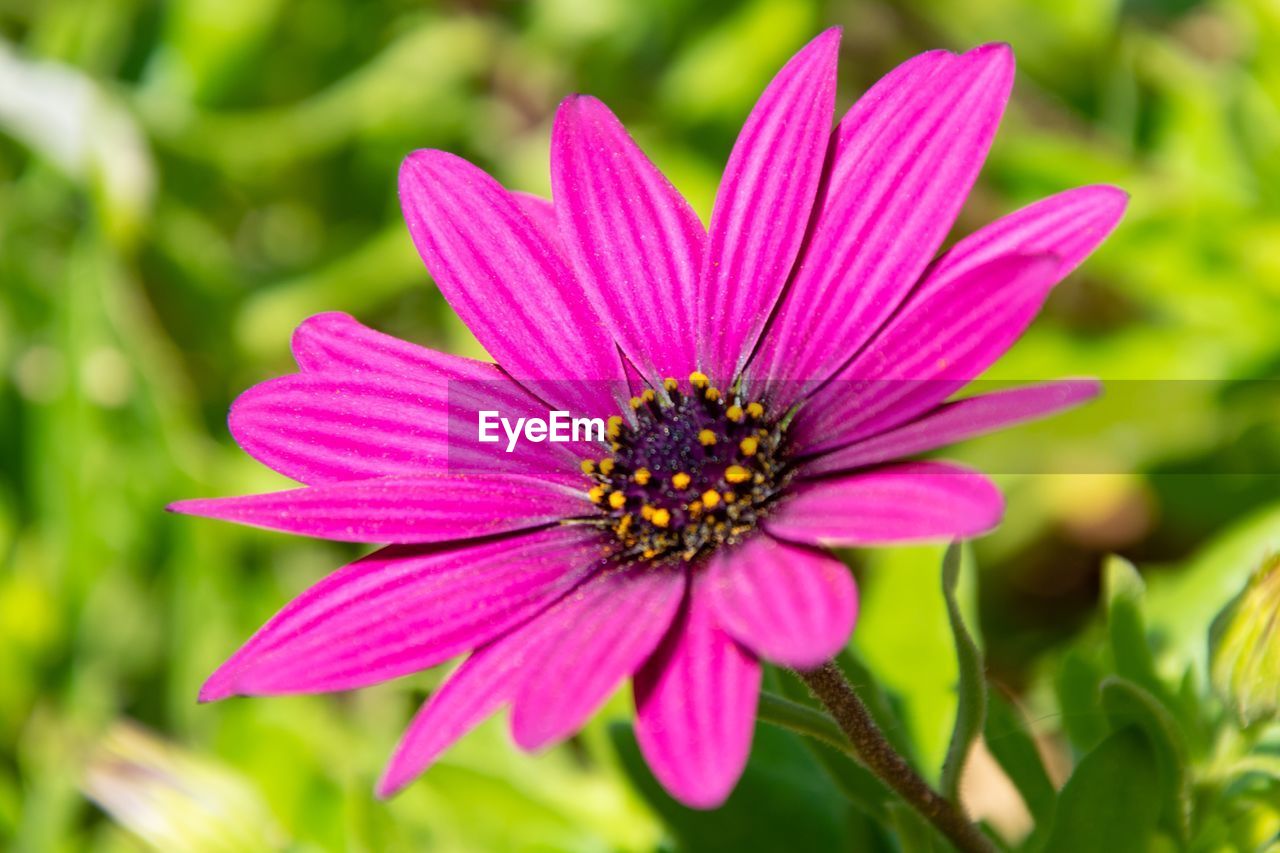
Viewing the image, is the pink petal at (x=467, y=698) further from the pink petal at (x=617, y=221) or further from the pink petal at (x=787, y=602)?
the pink petal at (x=617, y=221)

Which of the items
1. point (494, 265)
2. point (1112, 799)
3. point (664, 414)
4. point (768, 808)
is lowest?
point (768, 808)

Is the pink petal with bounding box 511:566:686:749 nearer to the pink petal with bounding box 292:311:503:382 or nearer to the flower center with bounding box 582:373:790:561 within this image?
the flower center with bounding box 582:373:790:561

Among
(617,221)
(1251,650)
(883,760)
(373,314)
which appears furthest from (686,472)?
(373,314)

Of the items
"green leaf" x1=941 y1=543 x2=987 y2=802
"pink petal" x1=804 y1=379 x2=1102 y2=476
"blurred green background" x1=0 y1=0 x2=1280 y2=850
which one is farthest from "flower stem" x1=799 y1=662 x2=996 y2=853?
"blurred green background" x1=0 y1=0 x2=1280 y2=850

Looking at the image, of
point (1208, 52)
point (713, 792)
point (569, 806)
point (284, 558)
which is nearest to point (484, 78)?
point (284, 558)

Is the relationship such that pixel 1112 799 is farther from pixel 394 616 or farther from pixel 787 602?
pixel 394 616

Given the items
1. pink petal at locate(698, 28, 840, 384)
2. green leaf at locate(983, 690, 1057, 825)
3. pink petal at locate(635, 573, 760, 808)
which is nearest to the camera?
pink petal at locate(635, 573, 760, 808)

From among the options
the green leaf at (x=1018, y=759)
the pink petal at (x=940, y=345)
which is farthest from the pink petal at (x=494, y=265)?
the green leaf at (x=1018, y=759)
